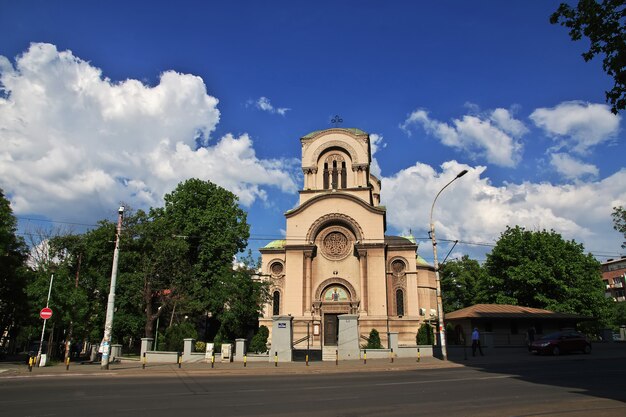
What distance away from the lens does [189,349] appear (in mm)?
26109

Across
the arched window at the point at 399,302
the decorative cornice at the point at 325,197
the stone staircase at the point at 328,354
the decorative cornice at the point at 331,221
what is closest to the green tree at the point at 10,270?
the stone staircase at the point at 328,354

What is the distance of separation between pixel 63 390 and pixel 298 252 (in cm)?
2817

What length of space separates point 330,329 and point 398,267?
8872 mm

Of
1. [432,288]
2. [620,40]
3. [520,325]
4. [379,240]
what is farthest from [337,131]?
[620,40]

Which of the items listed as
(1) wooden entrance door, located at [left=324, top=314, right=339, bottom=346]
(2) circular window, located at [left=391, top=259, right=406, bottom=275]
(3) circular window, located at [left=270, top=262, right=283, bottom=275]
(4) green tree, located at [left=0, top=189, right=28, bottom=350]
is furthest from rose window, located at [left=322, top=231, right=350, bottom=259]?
(4) green tree, located at [left=0, top=189, right=28, bottom=350]

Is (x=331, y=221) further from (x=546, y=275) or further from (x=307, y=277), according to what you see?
(x=546, y=275)

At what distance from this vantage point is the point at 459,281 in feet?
186

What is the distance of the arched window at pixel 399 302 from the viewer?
132ft

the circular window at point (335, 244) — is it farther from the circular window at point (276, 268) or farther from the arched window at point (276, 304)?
the arched window at point (276, 304)

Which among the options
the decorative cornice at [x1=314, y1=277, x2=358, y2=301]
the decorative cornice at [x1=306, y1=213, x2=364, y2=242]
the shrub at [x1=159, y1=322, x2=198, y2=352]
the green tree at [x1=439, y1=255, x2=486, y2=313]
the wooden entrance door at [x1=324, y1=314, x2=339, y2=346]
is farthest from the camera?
the green tree at [x1=439, y1=255, x2=486, y2=313]

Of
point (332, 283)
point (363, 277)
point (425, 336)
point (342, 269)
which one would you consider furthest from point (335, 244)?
point (425, 336)

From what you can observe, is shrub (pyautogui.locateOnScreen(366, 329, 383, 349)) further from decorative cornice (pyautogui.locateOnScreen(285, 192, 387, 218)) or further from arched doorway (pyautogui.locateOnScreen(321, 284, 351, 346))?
decorative cornice (pyautogui.locateOnScreen(285, 192, 387, 218))

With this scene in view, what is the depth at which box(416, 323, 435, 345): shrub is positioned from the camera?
34.1 metres

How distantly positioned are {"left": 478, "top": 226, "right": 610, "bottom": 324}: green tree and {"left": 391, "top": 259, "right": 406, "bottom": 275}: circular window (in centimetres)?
1058
